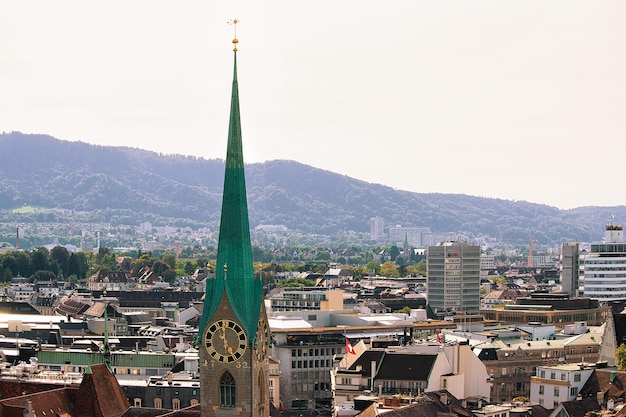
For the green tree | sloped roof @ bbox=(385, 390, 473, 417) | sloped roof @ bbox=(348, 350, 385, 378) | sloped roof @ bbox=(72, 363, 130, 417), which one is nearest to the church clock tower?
sloped roof @ bbox=(385, 390, 473, 417)

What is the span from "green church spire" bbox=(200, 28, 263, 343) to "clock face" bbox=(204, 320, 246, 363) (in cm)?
79

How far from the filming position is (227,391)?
221ft

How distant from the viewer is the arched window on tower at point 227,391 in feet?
221

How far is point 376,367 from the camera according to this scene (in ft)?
373

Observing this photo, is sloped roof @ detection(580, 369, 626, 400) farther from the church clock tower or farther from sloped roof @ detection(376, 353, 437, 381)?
the church clock tower

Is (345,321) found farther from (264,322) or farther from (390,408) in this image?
(264,322)

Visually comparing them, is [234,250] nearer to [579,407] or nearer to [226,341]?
[226,341]

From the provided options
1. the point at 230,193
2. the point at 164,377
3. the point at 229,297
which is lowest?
the point at 164,377

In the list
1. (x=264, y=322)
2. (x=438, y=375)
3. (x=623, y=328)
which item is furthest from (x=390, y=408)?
(x=623, y=328)

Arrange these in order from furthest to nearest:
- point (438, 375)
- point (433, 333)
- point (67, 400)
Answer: point (433, 333) < point (438, 375) < point (67, 400)

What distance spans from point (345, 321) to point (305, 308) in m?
19.3

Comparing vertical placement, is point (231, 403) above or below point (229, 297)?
below

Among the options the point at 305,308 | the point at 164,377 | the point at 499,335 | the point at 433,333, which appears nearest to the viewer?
the point at 164,377

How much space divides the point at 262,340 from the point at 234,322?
1.87 meters
